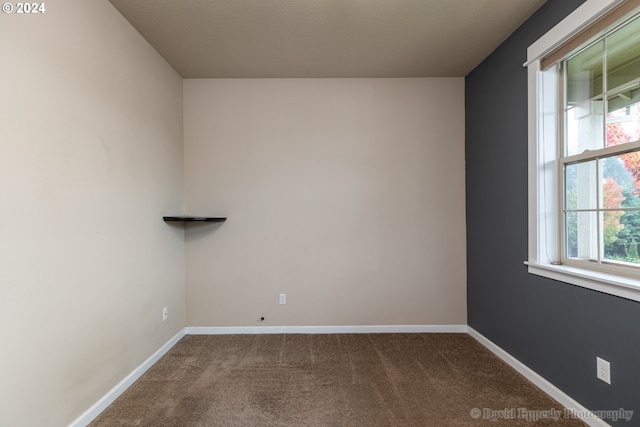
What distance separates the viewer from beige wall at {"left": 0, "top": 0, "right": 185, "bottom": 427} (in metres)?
1.29

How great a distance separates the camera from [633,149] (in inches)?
59.4

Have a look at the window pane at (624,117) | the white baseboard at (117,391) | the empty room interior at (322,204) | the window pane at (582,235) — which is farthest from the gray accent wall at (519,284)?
the white baseboard at (117,391)

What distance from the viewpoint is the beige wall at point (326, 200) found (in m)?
2.96

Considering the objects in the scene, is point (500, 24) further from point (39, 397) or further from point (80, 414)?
point (80, 414)

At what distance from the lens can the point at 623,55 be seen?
5.21 ft

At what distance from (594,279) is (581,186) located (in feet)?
2.07

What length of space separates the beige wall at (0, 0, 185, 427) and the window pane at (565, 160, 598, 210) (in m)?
3.07

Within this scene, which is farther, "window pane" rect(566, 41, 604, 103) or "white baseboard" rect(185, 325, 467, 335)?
"white baseboard" rect(185, 325, 467, 335)

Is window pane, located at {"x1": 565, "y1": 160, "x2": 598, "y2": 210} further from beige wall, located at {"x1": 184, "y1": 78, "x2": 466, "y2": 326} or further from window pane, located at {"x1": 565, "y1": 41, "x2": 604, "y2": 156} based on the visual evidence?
beige wall, located at {"x1": 184, "y1": 78, "x2": 466, "y2": 326}

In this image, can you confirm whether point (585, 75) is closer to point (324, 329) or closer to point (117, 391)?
point (324, 329)

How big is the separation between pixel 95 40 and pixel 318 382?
2713 mm

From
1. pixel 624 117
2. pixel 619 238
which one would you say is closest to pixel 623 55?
pixel 624 117

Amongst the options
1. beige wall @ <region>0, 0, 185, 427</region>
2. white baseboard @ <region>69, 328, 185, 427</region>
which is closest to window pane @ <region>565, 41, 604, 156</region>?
beige wall @ <region>0, 0, 185, 427</region>

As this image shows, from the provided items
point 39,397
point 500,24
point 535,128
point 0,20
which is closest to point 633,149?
point 535,128
